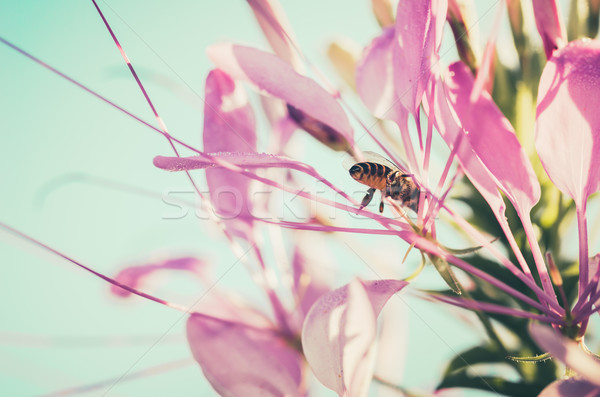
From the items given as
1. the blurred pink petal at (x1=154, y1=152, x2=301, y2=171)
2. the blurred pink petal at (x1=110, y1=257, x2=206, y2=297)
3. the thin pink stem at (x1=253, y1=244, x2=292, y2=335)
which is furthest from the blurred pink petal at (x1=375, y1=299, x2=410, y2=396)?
the blurred pink petal at (x1=154, y1=152, x2=301, y2=171)

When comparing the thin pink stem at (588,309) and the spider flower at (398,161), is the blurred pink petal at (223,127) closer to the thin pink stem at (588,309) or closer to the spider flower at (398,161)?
the spider flower at (398,161)

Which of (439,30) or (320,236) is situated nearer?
(439,30)

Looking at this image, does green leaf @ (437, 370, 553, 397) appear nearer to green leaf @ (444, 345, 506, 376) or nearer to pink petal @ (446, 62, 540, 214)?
green leaf @ (444, 345, 506, 376)

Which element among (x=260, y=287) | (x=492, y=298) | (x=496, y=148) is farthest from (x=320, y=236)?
(x=496, y=148)

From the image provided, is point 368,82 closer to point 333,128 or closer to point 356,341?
point 333,128

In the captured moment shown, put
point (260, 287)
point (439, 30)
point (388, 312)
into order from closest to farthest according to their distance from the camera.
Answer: point (439, 30) < point (260, 287) < point (388, 312)

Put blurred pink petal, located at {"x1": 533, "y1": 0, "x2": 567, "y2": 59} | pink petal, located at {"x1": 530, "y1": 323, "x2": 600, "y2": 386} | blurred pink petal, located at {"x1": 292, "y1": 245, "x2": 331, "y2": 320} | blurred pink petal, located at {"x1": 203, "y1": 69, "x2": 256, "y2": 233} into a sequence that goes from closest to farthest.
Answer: pink petal, located at {"x1": 530, "y1": 323, "x2": 600, "y2": 386}, blurred pink petal, located at {"x1": 533, "y1": 0, "x2": 567, "y2": 59}, blurred pink petal, located at {"x1": 203, "y1": 69, "x2": 256, "y2": 233}, blurred pink petal, located at {"x1": 292, "y1": 245, "x2": 331, "y2": 320}
